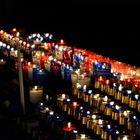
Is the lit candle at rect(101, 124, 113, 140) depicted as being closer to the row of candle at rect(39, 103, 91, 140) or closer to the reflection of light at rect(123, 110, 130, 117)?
the row of candle at rect(39, 103, 91, 140)

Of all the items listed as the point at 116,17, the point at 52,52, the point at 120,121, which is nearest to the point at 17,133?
the point at 120,121

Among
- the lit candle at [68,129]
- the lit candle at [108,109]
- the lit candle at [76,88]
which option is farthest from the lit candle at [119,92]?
the lit candle at [68,129]

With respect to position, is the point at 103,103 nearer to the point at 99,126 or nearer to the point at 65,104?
the point at 65,104

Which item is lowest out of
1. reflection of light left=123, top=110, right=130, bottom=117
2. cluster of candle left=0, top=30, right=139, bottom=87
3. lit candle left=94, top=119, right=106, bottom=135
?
lit candle left=94, top=119, right=106, bottom=135

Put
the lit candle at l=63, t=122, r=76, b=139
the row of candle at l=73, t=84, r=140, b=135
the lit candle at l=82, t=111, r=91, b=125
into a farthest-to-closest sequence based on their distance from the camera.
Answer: the lit candle at l=82, t=111, r=91, b=125 < the row of candle at l=73, t=84, r=140, b=135 < the lit candle at l=63, t=122, r=76, b=139

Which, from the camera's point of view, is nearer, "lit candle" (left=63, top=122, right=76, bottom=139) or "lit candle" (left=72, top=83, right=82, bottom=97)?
"lit candle" (left=63, top=122, right=76, bottom=139)

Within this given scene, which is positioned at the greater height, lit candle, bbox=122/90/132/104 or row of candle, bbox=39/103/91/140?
lit candle, bbox=122/90/132/104

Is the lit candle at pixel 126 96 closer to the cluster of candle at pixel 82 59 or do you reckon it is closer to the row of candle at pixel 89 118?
the row of candle at pixel 89 118

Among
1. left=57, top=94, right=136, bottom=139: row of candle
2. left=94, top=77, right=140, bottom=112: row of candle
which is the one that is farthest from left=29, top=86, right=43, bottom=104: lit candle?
left=94, top=77, right=140, bottom=112: row of candle
